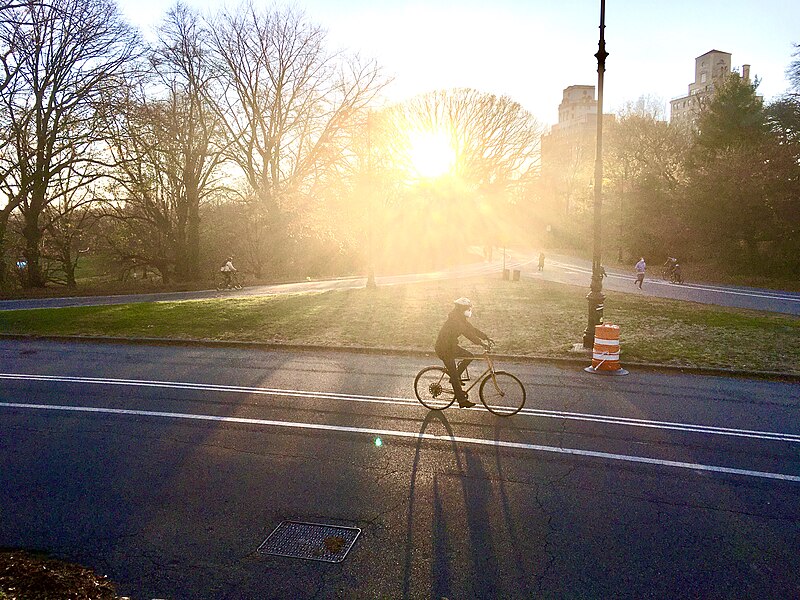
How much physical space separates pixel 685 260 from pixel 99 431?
44863 mm

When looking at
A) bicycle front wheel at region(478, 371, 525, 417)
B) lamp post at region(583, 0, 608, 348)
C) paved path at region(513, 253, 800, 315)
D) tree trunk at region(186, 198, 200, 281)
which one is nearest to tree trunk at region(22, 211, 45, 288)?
tree trunk at region(186, 198, 200, 281)

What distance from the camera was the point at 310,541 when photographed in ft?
17.0

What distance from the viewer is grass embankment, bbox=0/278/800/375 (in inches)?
545

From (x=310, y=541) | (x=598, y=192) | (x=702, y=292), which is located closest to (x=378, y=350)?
(x=598, y=192)

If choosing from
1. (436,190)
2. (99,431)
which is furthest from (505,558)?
(436,190)

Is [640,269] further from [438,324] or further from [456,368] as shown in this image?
[456,368]

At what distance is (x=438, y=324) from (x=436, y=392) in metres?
8.46

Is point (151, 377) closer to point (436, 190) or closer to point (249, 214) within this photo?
point (249, 214)

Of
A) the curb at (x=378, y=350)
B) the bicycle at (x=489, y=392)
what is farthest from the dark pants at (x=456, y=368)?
the curb at (x=378, y=350)

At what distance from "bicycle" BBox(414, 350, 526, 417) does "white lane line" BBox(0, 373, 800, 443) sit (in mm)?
240

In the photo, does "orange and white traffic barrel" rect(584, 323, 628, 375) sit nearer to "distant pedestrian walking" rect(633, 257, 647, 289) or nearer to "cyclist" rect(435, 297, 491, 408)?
"cyclist" rect(435, 297, 491, 408)

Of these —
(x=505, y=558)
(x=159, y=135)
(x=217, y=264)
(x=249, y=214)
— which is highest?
(x=159, y=135)

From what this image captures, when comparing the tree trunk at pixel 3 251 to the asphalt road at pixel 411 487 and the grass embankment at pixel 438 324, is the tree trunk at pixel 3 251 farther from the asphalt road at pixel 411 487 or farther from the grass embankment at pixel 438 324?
the asphalt road at pixel 411 487

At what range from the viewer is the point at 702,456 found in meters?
7.18
